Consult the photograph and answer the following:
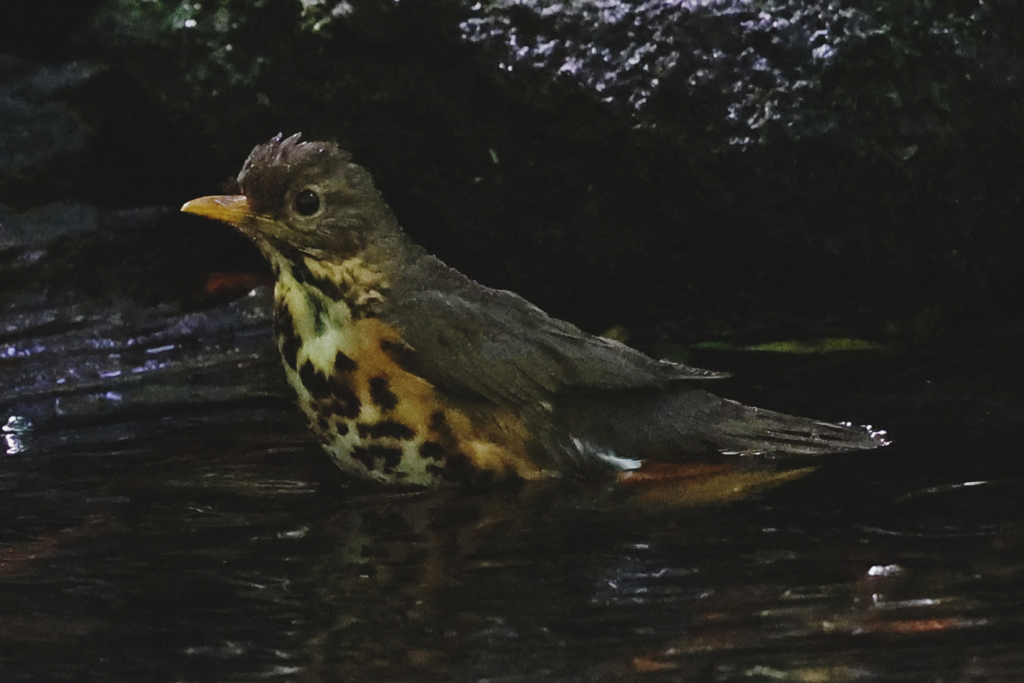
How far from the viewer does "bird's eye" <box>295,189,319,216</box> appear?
4145mm

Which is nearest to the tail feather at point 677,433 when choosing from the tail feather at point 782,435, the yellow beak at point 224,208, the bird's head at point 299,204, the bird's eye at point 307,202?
the tail feather at point 782,435

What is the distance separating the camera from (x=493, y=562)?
11.3 ft

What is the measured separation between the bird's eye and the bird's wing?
0.38 meters

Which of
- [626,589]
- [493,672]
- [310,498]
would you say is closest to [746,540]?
[626,589]

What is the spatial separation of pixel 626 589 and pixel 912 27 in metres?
3.04

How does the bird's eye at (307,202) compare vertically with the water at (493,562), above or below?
above

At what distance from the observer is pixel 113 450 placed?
15.6 feet

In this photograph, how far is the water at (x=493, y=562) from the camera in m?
2.70

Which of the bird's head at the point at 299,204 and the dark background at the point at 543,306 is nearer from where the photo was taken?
the dark background at the point at 543,306

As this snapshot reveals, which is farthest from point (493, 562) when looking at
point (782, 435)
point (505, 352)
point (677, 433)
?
point (782, 435)

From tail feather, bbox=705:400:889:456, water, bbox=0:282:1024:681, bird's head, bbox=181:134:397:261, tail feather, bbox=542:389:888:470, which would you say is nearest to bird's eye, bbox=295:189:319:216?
bird's head, bbox=181:134:397:261

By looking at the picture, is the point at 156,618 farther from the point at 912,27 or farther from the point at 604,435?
the point at 912,27

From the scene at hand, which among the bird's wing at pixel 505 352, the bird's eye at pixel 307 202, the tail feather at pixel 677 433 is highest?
the bird's eye at pixel 307 202

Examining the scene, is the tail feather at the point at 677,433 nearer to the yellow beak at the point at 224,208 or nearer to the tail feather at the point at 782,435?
the tail feather at the point at 782,435
